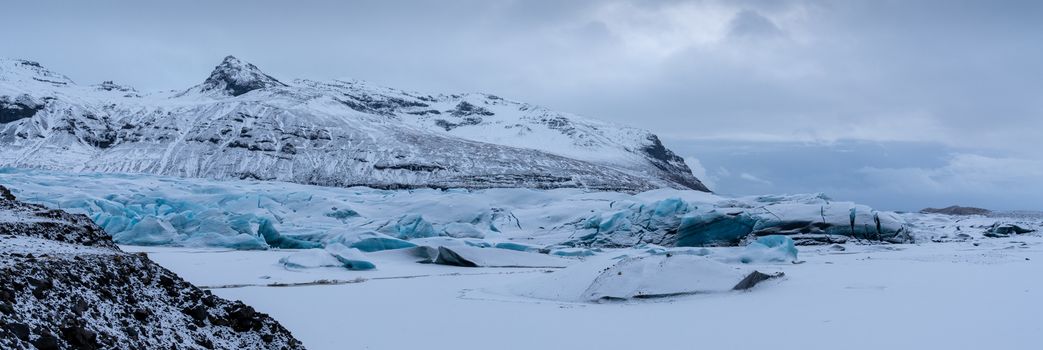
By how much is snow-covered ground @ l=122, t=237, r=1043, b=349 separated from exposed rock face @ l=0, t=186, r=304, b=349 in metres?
1.12

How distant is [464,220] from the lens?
2105 cm

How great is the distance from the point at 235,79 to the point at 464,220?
7834 cm

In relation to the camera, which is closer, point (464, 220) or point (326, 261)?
point (326, 261)

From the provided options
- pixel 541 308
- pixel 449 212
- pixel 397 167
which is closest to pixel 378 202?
pixel 449 212

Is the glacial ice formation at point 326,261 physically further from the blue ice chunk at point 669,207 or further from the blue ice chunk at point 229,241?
the blue ice chunk at point 669,207

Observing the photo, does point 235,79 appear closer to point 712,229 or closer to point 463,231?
point 463,231

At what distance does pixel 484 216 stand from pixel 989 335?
1691 cm

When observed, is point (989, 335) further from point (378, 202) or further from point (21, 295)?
point (378, 202)

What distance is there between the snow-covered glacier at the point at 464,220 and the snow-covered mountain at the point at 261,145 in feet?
119

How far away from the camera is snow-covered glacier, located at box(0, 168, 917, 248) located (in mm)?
14645

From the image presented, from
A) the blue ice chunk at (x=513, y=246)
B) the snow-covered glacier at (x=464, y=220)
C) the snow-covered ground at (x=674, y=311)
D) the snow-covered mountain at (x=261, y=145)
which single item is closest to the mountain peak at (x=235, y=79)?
the snow-covered mountain at (x=261, y=145)

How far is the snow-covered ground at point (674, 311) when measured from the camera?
185 inches

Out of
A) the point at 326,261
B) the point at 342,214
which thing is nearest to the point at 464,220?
the point at 342,214

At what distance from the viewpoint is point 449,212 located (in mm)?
21125
